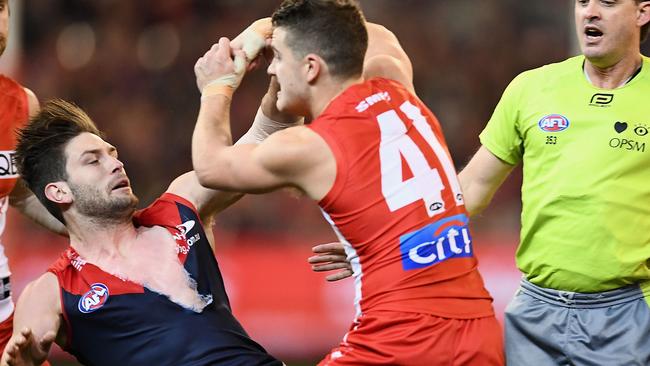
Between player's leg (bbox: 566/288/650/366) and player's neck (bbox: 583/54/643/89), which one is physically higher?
player's neck (bbox: 583/54/643/89)

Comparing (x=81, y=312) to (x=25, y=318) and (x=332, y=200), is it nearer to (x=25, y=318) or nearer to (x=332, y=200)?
(x=25, y=318)

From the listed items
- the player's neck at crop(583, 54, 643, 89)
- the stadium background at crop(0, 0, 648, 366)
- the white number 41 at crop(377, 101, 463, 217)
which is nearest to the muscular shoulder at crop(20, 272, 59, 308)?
the white number 41 at crop(377, 101, 463, 217)

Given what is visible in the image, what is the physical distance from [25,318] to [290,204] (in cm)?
657

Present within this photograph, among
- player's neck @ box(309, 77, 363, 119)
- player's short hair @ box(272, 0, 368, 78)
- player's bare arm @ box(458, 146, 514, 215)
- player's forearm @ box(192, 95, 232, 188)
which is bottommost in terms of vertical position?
player's bare arm @ box(458, 146, 514, 215)

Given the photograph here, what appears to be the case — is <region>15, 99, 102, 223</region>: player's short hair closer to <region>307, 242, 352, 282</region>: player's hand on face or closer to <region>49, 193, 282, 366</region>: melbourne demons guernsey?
<region>49, 193, 282, 366</region>: melbourne demons guernsey

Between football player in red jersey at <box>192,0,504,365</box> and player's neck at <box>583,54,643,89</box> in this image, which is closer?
football player in red jersey at <box>192,0,504,365</box>

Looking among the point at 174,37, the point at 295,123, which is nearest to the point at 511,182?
the point at 174,37

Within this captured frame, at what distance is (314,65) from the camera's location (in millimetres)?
4371

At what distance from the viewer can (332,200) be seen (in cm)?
425

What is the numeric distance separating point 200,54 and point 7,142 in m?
7.10

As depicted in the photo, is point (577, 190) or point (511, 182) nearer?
point (577, 190)

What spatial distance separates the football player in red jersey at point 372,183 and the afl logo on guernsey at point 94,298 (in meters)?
0.83

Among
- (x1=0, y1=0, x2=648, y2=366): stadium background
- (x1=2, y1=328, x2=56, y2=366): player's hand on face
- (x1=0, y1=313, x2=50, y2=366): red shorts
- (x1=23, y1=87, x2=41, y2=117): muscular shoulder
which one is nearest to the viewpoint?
(x1=2, y1=328, x2=56, y2=366): player's hand on face

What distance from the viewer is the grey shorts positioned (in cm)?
471
